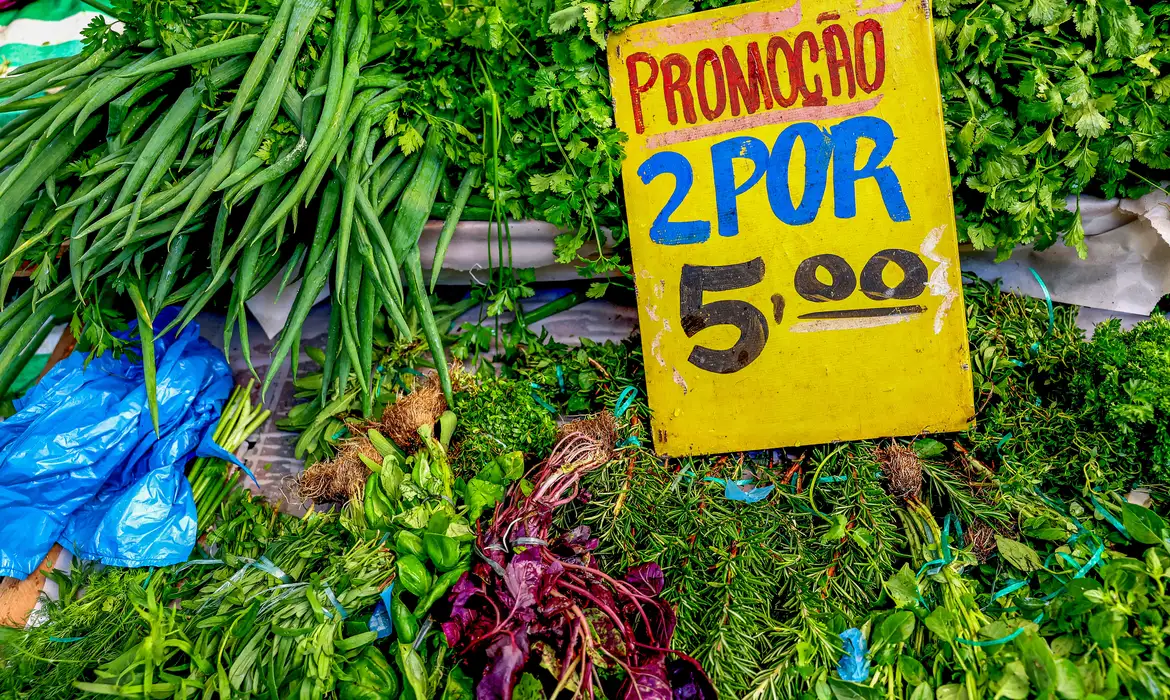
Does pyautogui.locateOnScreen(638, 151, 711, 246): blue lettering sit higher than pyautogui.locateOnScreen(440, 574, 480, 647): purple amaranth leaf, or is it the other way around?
pyautogui.locateOnScreen(638, 151, 711, 246): blue lettering

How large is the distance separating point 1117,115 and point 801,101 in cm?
67

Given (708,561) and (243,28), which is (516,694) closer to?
(708,561)

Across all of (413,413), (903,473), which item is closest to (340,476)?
(413,413)

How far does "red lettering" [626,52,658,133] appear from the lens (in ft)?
4.78

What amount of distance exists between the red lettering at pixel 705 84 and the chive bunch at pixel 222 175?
56 cm

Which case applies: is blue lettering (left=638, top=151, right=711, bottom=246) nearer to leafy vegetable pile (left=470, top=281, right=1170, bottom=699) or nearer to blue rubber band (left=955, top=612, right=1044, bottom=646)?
leafy vegetable pile (left=470, top=281, right=1170, bottom=699)

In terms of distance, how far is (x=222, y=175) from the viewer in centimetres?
138

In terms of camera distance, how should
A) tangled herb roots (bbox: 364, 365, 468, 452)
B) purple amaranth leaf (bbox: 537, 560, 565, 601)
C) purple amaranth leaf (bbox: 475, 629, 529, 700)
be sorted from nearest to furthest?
1. purple amaranth leaf (bbox: 475, 629, 529, 700)
2. purple amaranth leaf (bbox: 537, 560, 565, 601)
3. tangled herb roots (bbox: 364, 365, 468, 452)

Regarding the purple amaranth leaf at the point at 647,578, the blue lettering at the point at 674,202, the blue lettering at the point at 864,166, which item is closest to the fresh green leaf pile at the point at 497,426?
the purple amaranth leaf at the point at 647,578

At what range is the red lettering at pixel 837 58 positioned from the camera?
142 centimetres

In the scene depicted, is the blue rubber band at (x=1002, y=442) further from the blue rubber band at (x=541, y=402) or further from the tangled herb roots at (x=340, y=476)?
the tangled herb roots at (x=340, y=476)

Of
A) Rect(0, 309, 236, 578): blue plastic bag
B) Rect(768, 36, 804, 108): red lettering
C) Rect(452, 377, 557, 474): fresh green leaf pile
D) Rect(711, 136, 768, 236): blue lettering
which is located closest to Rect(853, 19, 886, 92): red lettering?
Rect(768, 36, 804, 108): red lettering

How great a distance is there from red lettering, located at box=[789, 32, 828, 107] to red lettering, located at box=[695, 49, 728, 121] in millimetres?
150

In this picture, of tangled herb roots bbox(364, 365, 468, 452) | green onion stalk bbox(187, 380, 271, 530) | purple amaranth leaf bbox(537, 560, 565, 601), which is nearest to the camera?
purple amaranth leaf bbox(537, 560, 565, 601)
